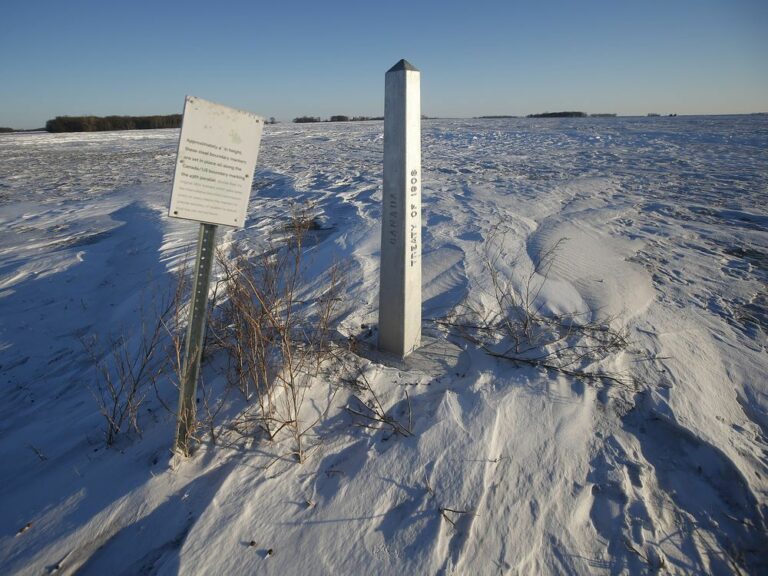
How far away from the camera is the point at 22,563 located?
158 cm

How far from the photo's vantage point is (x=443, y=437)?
2.09 m

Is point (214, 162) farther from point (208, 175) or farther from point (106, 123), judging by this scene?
point (106, 123)

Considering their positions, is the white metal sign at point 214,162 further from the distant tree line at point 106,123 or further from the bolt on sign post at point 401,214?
the distant tree line at point 106,123

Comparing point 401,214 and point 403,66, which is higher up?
point 403,66

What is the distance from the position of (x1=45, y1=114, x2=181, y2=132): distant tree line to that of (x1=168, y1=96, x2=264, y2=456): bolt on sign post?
34673 mm

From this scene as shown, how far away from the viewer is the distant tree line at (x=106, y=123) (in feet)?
94.2

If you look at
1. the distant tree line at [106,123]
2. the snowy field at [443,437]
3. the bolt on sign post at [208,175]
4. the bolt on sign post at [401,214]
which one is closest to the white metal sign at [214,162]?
the bolt on sign post at [208,175]

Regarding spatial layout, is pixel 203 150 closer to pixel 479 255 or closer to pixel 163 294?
pixel 163 294

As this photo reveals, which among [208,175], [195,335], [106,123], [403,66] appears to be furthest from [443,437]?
[106,123]

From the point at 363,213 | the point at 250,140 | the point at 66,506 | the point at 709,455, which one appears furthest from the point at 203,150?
the point at 363,213

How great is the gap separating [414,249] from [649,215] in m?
4.79

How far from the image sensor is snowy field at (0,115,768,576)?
5.33 ft

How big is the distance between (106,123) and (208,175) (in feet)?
119

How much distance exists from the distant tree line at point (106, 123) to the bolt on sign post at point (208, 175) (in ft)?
114
